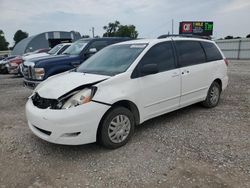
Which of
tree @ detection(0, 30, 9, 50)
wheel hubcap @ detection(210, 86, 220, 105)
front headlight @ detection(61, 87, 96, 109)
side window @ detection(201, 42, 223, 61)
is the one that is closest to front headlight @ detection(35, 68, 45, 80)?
front headlight @ detection(61, 87, 96, 109)

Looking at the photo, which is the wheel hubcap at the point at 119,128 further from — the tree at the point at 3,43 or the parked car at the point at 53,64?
the tree at the point at 3,43

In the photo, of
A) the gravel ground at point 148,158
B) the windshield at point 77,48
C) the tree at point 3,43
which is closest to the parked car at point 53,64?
the windshield at point 77,48

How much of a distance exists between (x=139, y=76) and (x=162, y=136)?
115cm

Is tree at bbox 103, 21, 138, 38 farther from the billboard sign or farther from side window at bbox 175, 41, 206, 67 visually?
side window at bbox 175, 41, 206, 67

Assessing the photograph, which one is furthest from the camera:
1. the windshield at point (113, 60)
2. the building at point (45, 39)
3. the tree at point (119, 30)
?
the tree at point (119, 30)

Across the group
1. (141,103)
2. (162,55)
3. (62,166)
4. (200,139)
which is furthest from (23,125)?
(200,139)

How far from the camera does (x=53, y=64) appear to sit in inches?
259

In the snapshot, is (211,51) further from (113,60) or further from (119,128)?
(119,128)

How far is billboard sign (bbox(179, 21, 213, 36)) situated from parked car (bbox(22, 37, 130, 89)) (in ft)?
85.0

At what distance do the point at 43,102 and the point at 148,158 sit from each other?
180cm

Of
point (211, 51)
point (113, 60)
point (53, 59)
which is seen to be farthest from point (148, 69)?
point (53, 59)

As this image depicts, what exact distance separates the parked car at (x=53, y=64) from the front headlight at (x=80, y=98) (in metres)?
3.36

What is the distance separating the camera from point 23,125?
4.94 m

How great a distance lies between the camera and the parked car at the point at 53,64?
21.0ft
